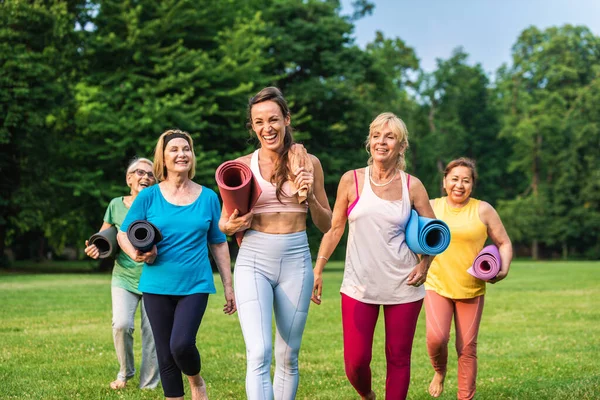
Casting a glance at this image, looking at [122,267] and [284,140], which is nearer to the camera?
[284,140]

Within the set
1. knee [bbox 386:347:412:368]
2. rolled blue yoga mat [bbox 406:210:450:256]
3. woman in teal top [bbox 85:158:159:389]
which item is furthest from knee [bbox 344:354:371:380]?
woman in teal top [bbox 85:158:159:389]

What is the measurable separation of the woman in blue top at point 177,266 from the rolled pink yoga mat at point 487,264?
2.34 meters

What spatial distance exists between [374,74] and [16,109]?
2071 cm

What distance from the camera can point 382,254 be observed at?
5.79 m

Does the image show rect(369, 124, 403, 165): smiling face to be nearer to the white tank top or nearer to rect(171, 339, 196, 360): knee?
the white tank top

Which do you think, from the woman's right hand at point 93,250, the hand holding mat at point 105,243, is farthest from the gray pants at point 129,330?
the woman's right hand at point 93,250

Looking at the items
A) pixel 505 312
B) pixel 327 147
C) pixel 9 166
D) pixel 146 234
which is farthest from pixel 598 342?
pixel 327 147

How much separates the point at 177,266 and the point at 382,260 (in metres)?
1.60

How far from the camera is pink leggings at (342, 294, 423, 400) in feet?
18.8

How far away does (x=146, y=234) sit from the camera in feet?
19.1

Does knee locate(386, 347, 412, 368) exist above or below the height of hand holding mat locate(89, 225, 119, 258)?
below

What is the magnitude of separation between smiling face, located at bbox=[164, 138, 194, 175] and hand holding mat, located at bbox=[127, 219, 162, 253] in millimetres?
611

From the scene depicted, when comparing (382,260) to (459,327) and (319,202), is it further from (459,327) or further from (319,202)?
(459,327)

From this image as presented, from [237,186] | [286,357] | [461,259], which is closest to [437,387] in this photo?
[461,259]
